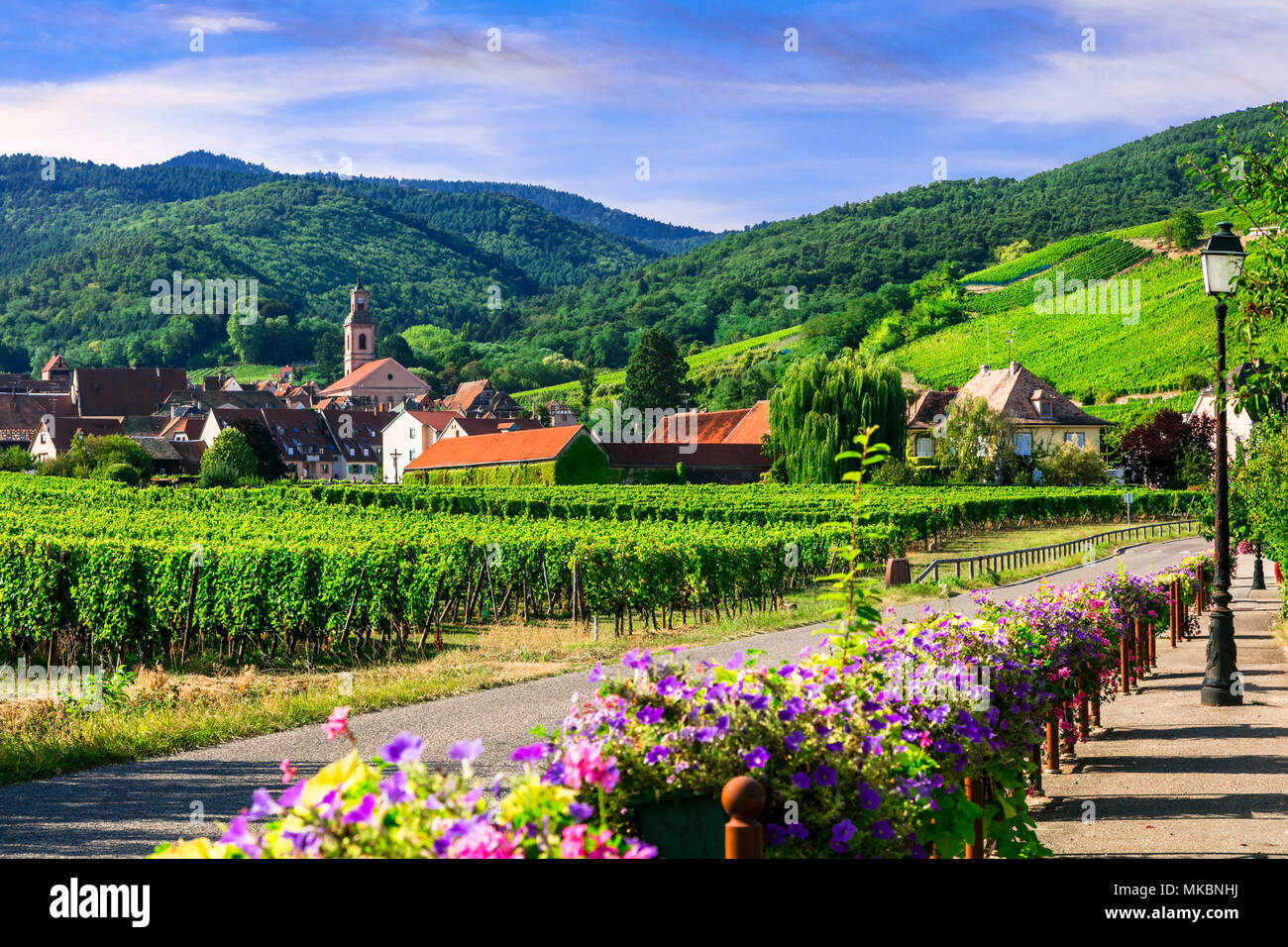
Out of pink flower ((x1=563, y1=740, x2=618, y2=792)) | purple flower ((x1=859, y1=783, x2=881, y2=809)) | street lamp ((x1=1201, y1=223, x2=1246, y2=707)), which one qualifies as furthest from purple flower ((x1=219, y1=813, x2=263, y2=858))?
street lamp ((x1=1201, y1=223, x2=1246, y2=707))

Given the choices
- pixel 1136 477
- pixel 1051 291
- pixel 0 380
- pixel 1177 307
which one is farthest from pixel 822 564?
pixel 0 380

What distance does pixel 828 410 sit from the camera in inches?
2692

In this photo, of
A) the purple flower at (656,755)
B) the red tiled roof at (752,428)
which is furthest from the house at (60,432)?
the purple flower at (656,755)

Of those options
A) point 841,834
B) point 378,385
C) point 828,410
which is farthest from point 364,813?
point 378,385

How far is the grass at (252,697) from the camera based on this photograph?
1139 centimetres

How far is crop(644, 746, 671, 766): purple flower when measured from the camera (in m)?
3.42

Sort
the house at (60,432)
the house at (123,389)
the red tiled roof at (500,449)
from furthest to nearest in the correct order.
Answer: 1. the house at (123,389)
2. the house at (60,432)
3. the red tiled roof at (500,449)

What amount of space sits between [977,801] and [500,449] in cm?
8127

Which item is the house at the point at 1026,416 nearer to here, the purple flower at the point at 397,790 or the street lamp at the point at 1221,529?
the street lamp at the point at 1221,529

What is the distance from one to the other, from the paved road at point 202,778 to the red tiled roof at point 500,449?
63592 millimetres

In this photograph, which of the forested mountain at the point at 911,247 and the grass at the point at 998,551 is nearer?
the grass at the point at 998,551

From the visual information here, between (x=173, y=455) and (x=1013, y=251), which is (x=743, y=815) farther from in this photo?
(x=1013, y=251)

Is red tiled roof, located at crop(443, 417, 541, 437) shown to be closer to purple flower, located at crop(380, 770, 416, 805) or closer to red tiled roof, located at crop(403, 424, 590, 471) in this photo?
red tiled roof, located at crop(403, 424, 590, 471)
